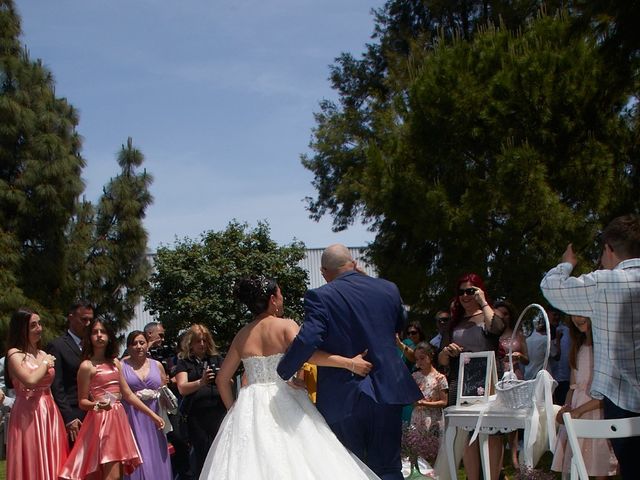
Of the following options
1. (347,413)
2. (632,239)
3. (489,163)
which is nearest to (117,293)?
(489,163)

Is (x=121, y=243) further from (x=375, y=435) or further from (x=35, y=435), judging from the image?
(x=375, y=435)

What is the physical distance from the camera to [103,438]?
310 inches

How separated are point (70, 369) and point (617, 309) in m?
5.46

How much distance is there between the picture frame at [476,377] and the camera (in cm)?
670

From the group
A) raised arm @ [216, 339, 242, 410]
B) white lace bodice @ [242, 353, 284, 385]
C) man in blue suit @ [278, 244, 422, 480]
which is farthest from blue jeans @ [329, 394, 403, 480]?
raised arm @ [216, 339, 242, 410]

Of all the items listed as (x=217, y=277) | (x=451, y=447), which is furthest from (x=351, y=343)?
(x=217, y=277)

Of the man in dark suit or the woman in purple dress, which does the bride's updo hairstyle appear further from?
the woman in purple dress

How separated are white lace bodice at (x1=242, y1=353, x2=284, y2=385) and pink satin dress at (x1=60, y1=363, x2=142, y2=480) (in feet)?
7.86

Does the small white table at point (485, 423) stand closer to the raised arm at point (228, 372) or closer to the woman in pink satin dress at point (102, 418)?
the raised arm at point (228, 372)

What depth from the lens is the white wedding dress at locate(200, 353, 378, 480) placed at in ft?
18.1

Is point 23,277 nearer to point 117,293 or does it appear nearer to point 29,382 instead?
point 117,293

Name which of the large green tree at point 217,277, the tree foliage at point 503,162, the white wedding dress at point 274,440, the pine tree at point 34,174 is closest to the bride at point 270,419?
the white wedding dress at point 274,440

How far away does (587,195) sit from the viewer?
45.8 ft

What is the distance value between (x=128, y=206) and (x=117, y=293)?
208 cm
